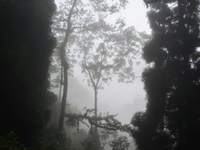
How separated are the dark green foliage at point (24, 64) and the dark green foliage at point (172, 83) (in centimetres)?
630

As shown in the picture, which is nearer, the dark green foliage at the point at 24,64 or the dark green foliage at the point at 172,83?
the dark green foliage at the point at 24,64

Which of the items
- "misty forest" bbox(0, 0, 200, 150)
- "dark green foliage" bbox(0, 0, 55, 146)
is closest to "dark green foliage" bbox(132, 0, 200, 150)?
"misty forest" bbox(0, 0, 200, 150)

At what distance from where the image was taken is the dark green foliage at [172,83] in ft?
23.0

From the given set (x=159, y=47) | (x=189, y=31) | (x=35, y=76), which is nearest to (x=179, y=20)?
(x=189, y=31)

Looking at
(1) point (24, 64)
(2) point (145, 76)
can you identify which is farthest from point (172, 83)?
(1) point (24, 64)

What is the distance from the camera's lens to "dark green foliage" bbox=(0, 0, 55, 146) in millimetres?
5918

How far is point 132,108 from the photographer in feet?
340

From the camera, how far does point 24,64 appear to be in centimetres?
711

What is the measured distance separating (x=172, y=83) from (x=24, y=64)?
860cm

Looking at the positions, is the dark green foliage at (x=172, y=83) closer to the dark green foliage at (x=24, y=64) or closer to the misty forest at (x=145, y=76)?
the misty forest at (x=145, y=76)

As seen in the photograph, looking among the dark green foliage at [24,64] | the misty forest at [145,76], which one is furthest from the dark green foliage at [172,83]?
Result: the dark green foliage at [24,64]

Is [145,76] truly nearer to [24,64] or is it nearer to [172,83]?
[172,83]

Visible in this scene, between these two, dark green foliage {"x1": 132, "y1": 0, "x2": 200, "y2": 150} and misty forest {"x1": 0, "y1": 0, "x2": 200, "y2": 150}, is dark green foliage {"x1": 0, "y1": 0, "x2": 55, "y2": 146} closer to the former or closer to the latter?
misty forest {"x1": 0, "y1": 0, "x2": 200, "y2": 150}

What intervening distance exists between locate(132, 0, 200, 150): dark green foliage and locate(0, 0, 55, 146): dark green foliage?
630cm
